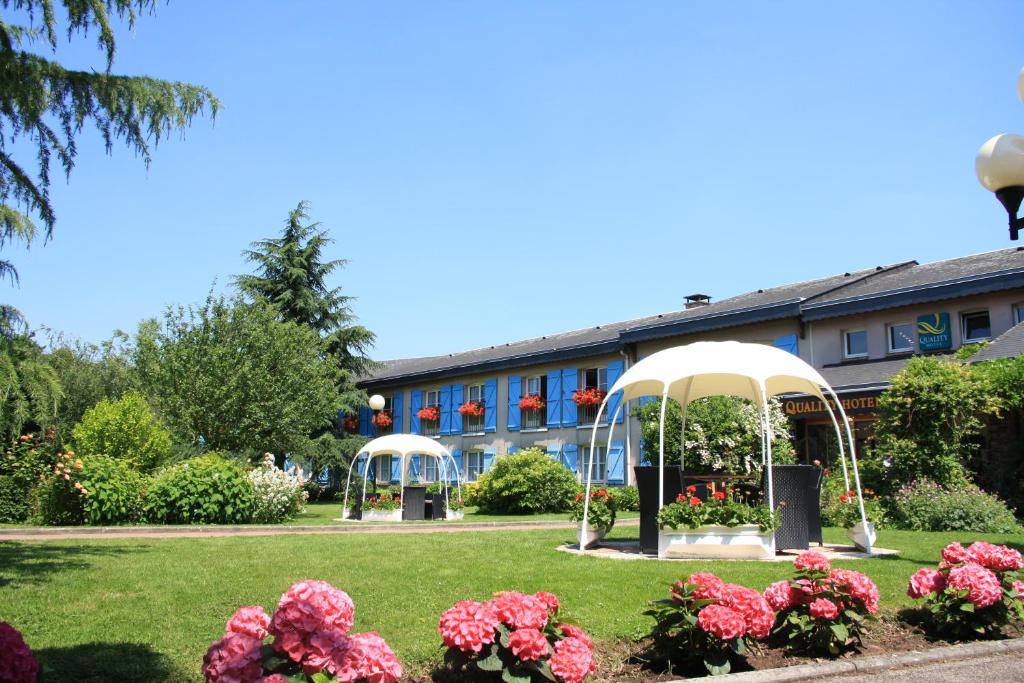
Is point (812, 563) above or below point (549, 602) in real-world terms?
above

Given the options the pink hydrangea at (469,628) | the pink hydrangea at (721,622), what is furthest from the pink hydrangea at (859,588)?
the pink hydrangea at (469,628)

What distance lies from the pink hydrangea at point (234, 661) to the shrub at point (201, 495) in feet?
43.8

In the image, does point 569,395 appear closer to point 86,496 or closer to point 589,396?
point 589,396

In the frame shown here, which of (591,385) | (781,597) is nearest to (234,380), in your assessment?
(591,385)

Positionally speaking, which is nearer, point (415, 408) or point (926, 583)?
point (926, 583)

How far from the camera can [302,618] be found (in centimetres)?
380

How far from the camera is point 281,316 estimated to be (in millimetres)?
A: 34906

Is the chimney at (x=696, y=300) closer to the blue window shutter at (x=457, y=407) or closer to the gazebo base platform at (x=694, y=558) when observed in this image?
the blue window shutter at (x=457, y=407)

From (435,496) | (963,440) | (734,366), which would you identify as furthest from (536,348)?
(734,366)

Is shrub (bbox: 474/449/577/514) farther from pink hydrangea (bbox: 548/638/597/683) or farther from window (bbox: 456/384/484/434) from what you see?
pink hydrangea (bbox: 548/638/597/683)

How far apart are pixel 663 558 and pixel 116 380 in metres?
34.6

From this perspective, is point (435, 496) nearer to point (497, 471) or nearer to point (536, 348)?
point (497, 471)

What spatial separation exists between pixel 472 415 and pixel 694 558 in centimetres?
2326

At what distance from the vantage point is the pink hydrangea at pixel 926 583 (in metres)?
6.50
